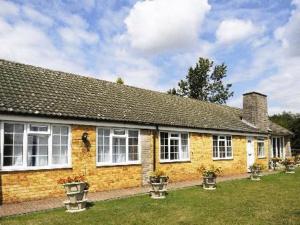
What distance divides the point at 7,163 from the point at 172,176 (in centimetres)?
948

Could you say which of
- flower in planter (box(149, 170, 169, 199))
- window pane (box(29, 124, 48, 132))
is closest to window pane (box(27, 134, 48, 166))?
window pane (box(29, 124, 48, 132))

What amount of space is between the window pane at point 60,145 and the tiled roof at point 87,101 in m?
0.67

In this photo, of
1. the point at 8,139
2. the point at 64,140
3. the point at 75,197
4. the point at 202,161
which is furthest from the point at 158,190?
the point at 202,161

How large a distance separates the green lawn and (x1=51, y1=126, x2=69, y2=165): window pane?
2.91 metres

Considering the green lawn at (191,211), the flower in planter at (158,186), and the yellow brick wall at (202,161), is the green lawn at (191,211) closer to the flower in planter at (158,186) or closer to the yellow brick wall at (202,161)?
the flower in planter at (158,186)

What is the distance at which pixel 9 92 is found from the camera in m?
13.0

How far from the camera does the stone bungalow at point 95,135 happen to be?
12.3 metres

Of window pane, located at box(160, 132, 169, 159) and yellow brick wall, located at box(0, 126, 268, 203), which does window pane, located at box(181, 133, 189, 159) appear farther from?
window pane, located at box(160, 132, 169, 159)

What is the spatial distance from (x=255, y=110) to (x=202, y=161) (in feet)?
33.6

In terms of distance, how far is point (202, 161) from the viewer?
20750 millimetres

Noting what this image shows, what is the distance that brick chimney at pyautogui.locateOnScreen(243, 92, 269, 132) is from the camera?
28250 mm

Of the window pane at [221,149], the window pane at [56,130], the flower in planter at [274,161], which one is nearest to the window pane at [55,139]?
the window pane at [56,130]

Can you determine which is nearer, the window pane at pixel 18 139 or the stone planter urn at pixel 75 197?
the stone planter urn at pixel 75 197

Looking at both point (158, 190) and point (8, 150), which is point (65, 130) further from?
point (158, 190)
